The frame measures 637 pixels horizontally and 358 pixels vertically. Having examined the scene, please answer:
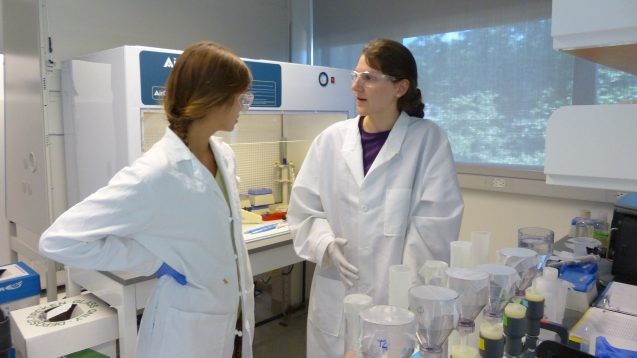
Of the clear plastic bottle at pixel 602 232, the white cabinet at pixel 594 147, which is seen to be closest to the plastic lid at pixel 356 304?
the white cabinet at pixel 594 147

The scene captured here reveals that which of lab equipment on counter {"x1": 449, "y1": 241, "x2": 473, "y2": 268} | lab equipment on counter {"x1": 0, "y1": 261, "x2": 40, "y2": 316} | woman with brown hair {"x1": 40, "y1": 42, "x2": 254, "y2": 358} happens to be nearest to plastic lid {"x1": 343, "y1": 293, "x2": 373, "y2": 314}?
lab equipment on counter {"x1": 449, "y1": 241, "x2": 473, "y2": 268}

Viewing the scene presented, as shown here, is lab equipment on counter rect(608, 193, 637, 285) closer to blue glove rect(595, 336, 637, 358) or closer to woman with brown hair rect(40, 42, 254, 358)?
blue glove rect(595, 336, 637, 358)

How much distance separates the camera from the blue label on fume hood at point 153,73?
6.08 feet

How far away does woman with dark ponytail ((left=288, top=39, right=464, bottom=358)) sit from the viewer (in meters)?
1.47

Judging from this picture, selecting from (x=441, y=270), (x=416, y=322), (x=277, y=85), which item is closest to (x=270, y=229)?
(x=277, y=85)

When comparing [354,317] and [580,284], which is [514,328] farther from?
[580,284]

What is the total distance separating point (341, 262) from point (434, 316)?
68 centimetres

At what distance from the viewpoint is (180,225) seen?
120 cm

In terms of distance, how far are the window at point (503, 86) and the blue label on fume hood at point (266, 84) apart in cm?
115

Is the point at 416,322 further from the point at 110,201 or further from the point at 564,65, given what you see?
the point at 564,65

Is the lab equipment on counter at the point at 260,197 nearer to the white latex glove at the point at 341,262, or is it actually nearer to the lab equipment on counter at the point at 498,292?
the white latex glove at the point at 341,262

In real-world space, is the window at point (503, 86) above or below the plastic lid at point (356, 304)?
above

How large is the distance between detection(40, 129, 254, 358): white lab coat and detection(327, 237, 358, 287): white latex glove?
0.29 metres

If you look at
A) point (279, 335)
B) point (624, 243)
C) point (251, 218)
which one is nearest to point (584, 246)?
point (624, 243)
